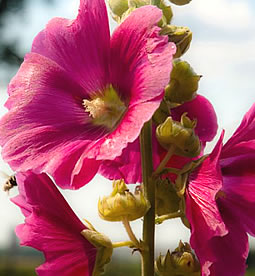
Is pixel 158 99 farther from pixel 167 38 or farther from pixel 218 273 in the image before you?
pixel 218 273

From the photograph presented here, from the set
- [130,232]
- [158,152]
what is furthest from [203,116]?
[130,232]

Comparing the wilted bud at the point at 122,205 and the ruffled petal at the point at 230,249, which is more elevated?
the wilted bud at the point at 122,205

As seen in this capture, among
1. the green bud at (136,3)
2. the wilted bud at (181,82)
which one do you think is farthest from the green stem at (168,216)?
the green bud at (136,3)

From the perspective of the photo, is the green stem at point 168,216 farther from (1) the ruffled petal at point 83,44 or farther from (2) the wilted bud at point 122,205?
(1) the ruffled petal at point 83,44

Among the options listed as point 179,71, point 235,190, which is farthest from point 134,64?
point 235,190

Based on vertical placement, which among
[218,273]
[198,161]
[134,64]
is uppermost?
[134,64]

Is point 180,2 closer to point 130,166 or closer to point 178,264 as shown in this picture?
point 130,166
